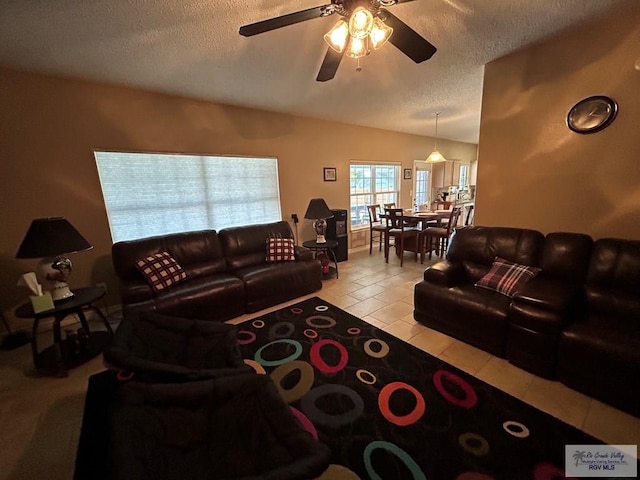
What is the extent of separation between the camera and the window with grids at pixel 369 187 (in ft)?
18.6

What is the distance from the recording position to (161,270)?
8.98 feet

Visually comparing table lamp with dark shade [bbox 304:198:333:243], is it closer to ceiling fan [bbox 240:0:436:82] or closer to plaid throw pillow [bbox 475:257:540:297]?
plaid throw pillow [bbox 475:257:540:297]

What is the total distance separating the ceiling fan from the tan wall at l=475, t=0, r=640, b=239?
63.6 inches

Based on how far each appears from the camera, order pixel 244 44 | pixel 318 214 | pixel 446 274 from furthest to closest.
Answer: pixel 318 214
pixel 446 274
pixel 244 44

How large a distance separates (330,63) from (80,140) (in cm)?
284

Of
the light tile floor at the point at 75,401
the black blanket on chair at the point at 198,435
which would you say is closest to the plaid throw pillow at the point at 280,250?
the light tile floor at the point at 75,401

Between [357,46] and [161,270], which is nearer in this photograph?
[357,46]

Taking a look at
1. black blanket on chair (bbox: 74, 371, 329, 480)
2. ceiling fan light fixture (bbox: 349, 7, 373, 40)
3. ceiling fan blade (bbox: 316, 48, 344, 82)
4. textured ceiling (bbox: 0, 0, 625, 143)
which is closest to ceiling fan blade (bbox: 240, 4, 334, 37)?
ceiling fan light fixture (bbox: 349, 7, 373, 40)

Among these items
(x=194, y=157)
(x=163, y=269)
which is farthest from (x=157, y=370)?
(x=194, y=157)

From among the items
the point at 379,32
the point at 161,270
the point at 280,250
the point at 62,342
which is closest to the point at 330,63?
the point at 379,32

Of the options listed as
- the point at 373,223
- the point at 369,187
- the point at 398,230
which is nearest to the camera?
the point at 398,230

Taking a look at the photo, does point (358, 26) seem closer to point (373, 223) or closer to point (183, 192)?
point (183, 192)

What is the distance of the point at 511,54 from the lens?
8.45 ft

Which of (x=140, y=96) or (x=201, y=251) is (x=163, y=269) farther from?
(x=140, y=96)
